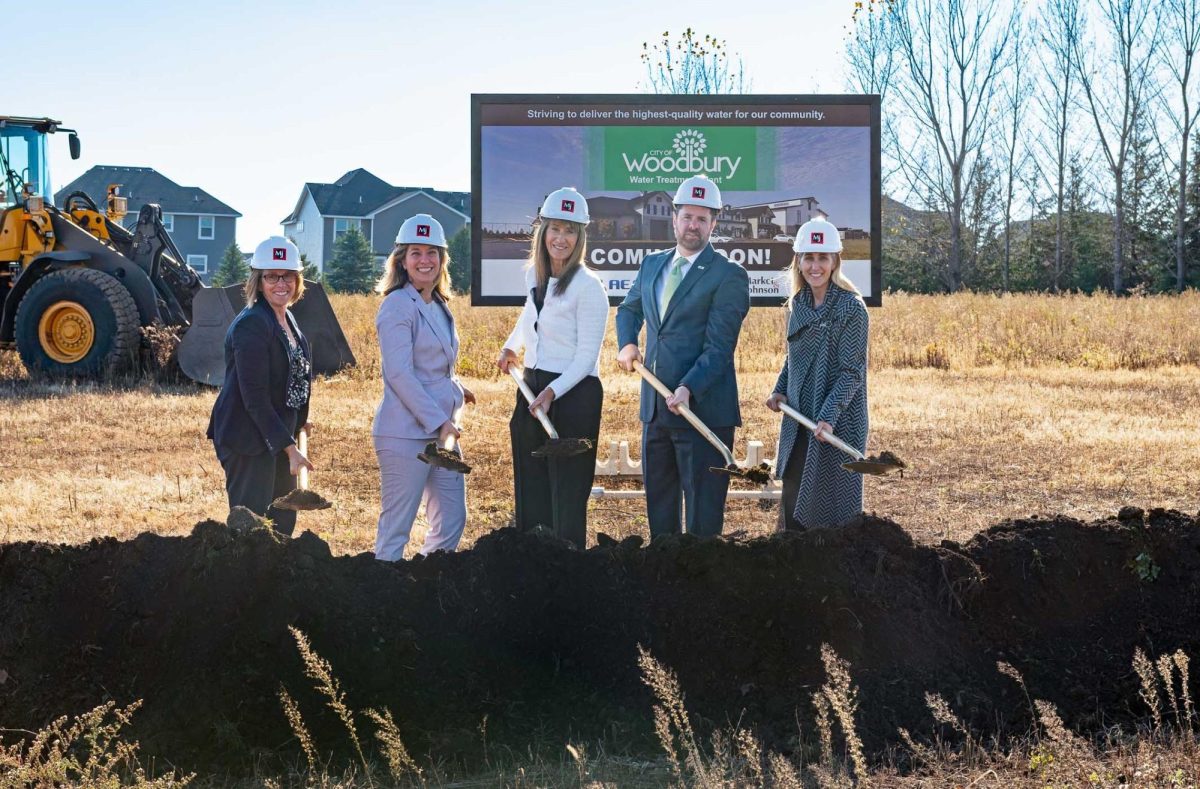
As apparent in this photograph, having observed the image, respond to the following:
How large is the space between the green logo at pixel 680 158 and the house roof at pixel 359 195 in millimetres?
56305

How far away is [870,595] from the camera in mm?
4656

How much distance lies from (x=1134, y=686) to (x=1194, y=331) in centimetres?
1588

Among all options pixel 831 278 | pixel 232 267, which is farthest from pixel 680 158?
pixel 232 267

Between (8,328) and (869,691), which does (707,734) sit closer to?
(869,691)

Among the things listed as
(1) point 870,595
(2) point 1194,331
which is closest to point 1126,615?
(1) point 870,595

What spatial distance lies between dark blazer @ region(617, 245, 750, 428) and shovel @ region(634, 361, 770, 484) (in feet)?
0.26

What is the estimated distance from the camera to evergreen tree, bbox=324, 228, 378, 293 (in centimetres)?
4809

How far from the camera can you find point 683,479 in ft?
18.9

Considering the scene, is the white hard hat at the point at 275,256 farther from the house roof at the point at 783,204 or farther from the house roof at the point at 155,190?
the house roof at the point at 155,190

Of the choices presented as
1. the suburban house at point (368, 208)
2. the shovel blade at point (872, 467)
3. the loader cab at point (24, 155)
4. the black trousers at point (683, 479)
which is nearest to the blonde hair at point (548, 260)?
the black trousers at point (683, 479)

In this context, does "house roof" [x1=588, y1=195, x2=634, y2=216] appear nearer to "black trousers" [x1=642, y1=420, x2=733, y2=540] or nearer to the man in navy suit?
the man in navy suit

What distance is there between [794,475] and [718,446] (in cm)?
48

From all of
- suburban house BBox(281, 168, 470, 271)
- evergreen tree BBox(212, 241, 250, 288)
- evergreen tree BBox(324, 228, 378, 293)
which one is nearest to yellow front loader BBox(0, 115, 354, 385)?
evergreen tree BBox(324, 228, 378, 293)

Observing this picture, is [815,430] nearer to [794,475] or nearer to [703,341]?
[794,475]
